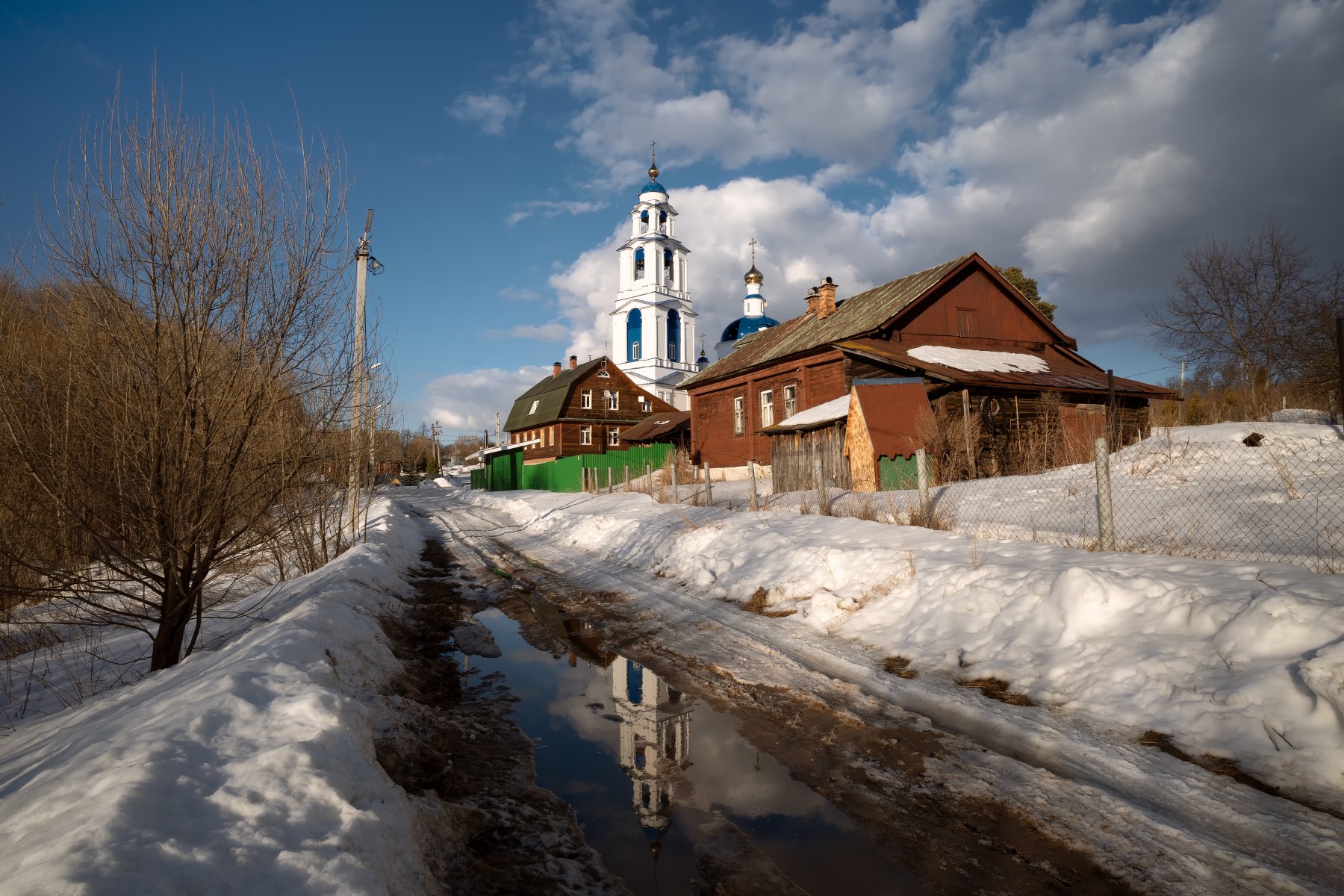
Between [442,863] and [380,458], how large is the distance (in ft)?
43.4

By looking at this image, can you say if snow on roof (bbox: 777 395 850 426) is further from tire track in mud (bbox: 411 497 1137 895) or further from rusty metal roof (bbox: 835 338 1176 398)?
tire track in mud (bbox: 411 497 1137 895)

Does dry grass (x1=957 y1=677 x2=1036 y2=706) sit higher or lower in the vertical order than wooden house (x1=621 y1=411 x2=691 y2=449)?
lower

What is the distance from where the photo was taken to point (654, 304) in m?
62.2

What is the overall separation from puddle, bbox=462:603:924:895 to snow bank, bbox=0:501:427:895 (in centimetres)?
102

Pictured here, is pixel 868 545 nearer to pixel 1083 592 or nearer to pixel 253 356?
pixel 1083 592

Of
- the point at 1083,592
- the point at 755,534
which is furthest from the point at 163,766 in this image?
the point at 755,534

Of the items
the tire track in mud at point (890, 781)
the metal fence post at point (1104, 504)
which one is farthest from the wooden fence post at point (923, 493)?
the tire track in mud at point (890, 781)

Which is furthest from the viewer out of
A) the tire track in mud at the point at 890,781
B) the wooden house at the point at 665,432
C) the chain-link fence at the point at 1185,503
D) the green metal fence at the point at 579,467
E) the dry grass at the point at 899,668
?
the wooden house at the point at 665,432

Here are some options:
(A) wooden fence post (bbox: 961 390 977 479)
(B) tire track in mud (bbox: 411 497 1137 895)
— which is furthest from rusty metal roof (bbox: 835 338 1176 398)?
(B) tire track in mud (bbox: 411 497 1137 895)

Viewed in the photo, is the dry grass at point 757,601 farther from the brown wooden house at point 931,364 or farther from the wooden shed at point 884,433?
the brown wooden house at point 931,364

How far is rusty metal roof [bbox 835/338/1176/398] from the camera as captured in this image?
18.5m

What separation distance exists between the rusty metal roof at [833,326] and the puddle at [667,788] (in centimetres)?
1894

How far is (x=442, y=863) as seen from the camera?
2982 millimetres

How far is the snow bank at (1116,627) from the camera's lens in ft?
12.7
